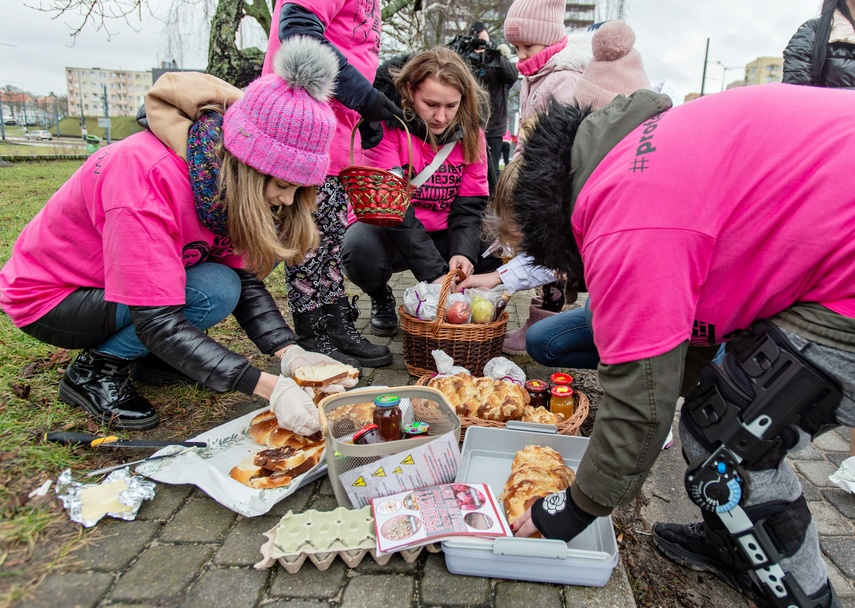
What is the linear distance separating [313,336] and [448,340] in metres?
0.78

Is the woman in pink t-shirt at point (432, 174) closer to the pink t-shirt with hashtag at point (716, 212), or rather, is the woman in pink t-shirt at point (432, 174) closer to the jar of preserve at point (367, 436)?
the jar of preserve at point (367, 436)

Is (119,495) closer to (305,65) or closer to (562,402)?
(305,65)

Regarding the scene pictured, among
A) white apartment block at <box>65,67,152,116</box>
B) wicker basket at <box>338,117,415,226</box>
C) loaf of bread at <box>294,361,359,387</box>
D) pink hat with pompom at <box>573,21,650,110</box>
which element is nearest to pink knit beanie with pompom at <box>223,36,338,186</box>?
wicker basket at <box>338,117,415,226</box>

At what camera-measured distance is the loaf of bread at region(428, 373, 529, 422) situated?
233 cm

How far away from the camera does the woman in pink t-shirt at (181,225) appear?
1976mm

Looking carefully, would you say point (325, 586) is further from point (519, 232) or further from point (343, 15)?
point (343, 15)

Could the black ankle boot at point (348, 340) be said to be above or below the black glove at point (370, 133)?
below

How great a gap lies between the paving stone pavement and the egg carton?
41 millimetres

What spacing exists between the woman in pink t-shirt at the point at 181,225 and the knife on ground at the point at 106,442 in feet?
0.63

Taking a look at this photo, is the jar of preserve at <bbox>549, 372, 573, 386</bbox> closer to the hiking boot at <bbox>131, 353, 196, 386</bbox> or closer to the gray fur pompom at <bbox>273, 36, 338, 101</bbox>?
the gray fur pompom at <bbox>273, 36, 338, 101</bbox>

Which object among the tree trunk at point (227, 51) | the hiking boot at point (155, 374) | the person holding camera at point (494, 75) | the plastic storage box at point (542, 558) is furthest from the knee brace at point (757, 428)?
the tree trunk at point (227, 51)

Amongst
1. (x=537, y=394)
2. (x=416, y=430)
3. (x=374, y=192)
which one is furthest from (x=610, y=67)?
(x=416, y=430)

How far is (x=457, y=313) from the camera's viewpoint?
2857 mm

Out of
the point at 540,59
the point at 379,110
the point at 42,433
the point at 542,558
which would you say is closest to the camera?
the point at 542,558
